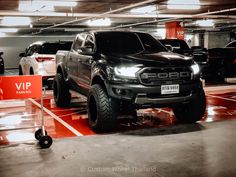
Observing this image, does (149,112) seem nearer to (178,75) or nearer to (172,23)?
(178,75)

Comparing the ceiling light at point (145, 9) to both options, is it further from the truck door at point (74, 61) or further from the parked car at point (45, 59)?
the truck door at point (74, 61)

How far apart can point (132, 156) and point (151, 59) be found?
6.22 feet

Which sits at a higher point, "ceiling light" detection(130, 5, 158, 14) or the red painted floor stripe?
"ceiling light" detection(130, 5, 158, 14)

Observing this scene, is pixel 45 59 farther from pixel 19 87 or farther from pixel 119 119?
pixel 19 87

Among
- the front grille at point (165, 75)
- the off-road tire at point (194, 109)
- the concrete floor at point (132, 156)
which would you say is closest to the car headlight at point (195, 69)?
the front grille at point (165, 75)

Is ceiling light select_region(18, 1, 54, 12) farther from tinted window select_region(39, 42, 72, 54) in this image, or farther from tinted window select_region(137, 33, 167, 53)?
tinted window select_region(137, 33, 167, 53)

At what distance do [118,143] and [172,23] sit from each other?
60.5 ft

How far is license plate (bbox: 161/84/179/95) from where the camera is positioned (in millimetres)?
5539

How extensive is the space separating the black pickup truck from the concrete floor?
20.1 inches

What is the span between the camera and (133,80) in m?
5.46

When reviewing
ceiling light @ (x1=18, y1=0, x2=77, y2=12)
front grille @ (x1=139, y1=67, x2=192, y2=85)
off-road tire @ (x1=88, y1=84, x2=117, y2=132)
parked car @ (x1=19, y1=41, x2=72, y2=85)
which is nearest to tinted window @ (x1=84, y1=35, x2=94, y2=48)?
off-road tire @ (x1=88, y1=84, x2=117, y2=132)

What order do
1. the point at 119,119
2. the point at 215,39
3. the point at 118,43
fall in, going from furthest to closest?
the point at 215,39 → the point at 119,119 → the point at 118,43

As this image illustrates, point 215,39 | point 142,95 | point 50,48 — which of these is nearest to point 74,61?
point 142,95

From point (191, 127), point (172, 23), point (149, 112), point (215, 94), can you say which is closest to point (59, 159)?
point (191, 127)
